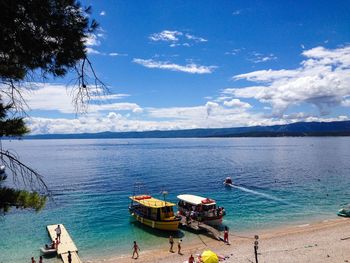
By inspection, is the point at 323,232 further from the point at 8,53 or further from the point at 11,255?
the point at 8,53

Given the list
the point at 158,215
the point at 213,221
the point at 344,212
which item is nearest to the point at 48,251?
the point at 158,215

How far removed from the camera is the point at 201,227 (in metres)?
39.6

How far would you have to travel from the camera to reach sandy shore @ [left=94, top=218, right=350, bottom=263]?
30495mm

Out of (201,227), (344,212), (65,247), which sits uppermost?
(201,227)

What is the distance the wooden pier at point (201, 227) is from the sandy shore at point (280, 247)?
36.7 inches

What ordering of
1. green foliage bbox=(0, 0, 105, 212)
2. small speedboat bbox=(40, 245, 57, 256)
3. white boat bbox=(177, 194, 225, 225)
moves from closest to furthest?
1. green foliage bbox=(0, 0, 105, 212)
2. small speedboat bbox=(40, 245, 57, 256)
3. white boat bbox=(177, 194, 225, 225)

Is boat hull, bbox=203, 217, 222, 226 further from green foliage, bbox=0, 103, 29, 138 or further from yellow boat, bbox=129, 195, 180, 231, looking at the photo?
green foliage, bbox=0, 103, 29, 138

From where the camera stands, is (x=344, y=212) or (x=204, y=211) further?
(x=344, y=212)

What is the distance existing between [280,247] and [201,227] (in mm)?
9412

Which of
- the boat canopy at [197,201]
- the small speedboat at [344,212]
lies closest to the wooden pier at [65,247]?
the boat canopy at [197,201]

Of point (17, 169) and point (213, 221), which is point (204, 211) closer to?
point (213, 221)

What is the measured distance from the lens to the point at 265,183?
76000mm

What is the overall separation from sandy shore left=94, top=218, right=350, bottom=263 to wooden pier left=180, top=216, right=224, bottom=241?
93cm

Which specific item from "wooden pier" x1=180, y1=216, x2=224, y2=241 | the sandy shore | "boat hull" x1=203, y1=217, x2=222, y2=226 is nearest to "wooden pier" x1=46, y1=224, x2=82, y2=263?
the sandy shore
